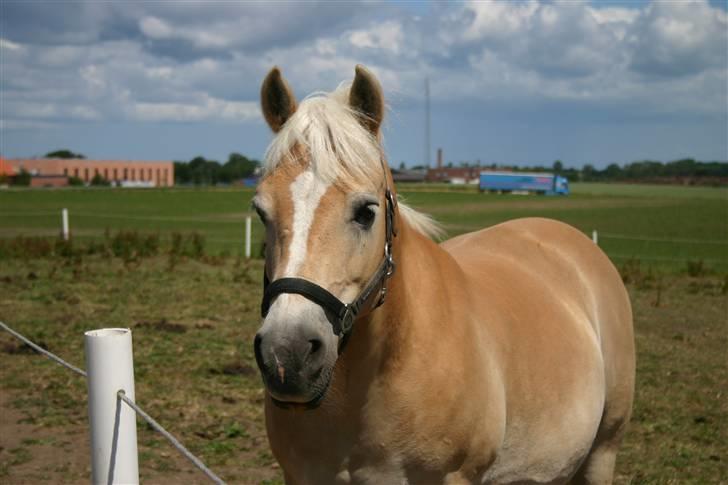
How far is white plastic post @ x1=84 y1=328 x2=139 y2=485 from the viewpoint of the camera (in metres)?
Answer: 2.31

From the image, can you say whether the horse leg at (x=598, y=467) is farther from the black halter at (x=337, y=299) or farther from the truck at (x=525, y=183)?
the truck at (x=525, y=183)

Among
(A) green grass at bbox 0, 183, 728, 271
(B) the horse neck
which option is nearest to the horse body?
(B) the horse neck

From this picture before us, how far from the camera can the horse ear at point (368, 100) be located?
2.39 m

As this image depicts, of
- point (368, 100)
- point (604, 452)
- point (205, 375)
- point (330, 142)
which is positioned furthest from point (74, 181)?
point (330, 142)

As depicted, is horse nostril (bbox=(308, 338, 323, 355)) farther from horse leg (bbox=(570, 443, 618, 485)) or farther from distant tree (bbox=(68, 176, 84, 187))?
distant tree (bbox=(68, 176, 84, 187))

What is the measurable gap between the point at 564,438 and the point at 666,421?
3.02m

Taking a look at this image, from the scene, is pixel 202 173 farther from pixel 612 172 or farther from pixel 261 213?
pixel 261 213

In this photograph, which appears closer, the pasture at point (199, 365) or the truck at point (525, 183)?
the pasture at point (199, 365)

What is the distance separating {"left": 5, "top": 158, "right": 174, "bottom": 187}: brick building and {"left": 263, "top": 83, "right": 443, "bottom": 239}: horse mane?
99026 millimetres

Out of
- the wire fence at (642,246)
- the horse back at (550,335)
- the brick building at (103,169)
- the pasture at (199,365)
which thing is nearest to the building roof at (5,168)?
the brick building at (103,169)

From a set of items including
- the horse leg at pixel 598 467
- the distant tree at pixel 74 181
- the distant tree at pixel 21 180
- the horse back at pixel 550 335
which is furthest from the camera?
the distant tree at pixel 74 181

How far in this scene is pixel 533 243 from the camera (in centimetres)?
421

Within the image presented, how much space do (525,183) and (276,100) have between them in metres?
76.6

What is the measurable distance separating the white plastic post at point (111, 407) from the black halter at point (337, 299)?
52cm
